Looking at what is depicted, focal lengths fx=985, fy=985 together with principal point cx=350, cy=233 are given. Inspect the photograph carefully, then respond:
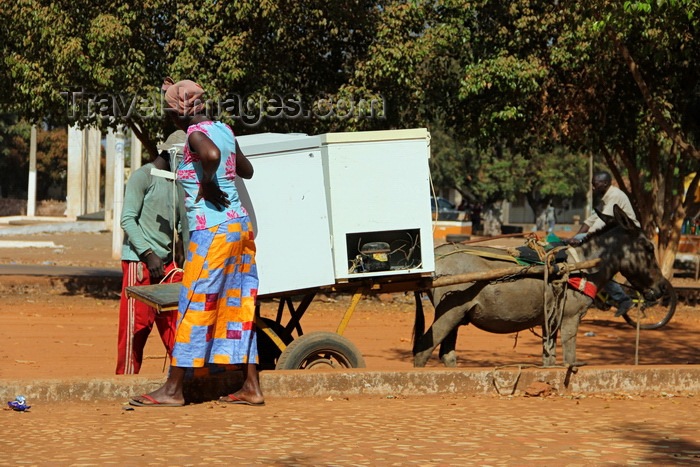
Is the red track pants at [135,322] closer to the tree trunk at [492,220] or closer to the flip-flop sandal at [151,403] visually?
the flip-flop sandal at [151,403]

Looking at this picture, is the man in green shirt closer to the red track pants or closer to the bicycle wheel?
the red track pants

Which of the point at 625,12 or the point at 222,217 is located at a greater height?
the point at 625,12

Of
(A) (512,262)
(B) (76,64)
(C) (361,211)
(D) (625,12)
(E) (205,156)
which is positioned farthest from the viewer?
(B) (76,64)

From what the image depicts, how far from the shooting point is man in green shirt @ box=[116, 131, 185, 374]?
6.80 metres

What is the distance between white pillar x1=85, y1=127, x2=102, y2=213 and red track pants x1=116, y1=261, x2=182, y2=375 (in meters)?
46.7

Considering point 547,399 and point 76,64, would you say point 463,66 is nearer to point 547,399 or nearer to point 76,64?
point 76,64

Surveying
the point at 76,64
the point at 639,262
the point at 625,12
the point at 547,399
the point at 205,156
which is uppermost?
the point at 76,64

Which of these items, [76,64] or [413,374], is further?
[76,64]

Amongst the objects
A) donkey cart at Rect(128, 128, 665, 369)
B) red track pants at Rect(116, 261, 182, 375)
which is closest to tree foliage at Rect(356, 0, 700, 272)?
donkey cart at Rect(128, 128, 665, 369)

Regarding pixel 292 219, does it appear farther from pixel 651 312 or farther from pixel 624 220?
pixel 651 312

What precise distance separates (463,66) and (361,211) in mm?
11203

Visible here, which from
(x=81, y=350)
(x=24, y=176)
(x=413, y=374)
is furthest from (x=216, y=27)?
(x=24, y=176)

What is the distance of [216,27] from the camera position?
15594mm

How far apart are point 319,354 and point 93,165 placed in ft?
164
